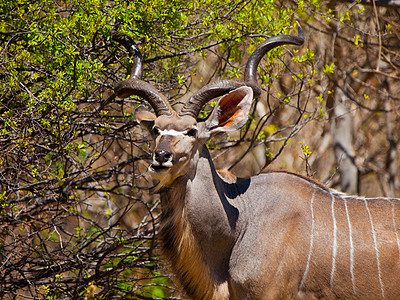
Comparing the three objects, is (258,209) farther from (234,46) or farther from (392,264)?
(234,46)

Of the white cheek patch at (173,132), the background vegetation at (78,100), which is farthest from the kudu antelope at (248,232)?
the background vegetation at (78,100)

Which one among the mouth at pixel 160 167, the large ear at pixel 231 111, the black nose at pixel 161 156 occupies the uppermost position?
the large ear at pixel 231 111

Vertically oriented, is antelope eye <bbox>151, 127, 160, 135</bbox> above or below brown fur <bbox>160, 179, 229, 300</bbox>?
above

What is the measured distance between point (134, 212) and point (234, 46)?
4375mm

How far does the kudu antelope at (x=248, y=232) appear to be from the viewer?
11.1 ft

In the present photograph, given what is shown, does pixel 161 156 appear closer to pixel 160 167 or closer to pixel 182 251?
pixel 160 167

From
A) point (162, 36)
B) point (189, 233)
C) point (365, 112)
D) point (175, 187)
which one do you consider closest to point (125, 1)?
point (162, 36)

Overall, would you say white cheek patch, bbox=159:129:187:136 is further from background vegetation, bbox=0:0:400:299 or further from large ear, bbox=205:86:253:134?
background vegetation, bbox=0:0:400:299

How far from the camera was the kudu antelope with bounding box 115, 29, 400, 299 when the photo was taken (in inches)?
133

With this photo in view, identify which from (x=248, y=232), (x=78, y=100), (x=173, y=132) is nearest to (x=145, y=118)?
(x=173, y=132)

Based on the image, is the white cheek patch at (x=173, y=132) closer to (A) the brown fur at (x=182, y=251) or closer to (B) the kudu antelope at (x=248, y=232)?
(B) the kudu antelope at (x=248, y=232)

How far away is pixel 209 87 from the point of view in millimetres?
3531

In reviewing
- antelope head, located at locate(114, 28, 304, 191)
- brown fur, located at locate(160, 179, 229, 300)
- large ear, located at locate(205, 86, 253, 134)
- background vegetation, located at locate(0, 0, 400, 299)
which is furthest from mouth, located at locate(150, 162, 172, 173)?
background vegetation, located at locate(0, 0, 400, 299)

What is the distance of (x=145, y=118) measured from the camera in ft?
12.0
